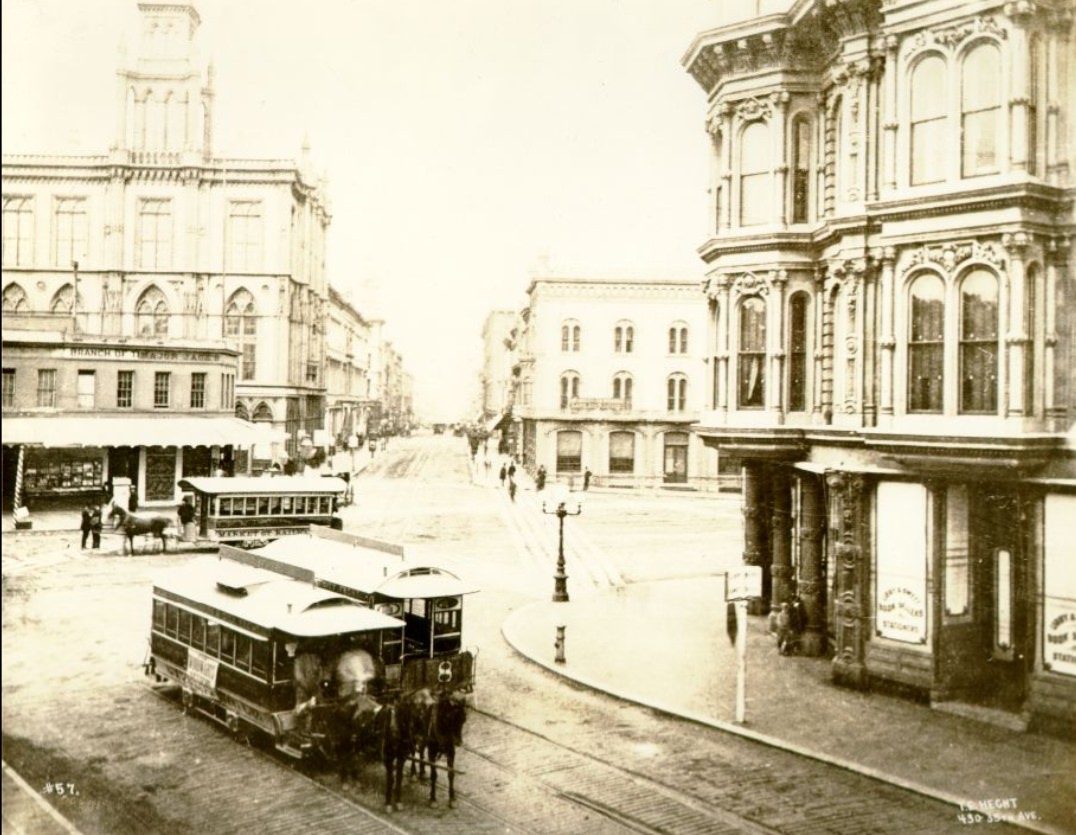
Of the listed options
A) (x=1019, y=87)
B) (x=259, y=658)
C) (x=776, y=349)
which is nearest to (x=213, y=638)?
(x=259, y=658)

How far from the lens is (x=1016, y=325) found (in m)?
14.0

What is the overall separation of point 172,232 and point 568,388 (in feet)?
34.1

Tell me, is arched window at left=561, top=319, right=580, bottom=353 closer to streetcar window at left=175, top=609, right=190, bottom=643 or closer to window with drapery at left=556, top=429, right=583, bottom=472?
window with drapery at left=556, top=429, right=583, bottom=472

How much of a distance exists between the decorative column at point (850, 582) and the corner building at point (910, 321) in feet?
0.13

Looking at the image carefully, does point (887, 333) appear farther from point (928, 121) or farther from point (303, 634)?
point (303, 634)

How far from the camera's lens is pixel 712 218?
19.5 meters

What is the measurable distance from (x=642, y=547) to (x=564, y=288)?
11.5 metres

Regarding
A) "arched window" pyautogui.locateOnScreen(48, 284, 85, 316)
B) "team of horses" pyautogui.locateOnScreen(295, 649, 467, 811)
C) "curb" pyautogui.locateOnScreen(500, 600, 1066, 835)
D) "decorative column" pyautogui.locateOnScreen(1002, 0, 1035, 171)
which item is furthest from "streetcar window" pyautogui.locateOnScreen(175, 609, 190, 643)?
"decorative column" pyautogui.locateOnScreen(1002, 0, 1035, 171)

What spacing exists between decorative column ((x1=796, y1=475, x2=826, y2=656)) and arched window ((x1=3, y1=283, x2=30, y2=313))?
14.6 meters

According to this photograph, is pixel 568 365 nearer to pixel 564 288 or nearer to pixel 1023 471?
pixel 564 288

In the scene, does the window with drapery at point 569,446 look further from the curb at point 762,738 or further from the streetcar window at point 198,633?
the streetcar window at point 198,633

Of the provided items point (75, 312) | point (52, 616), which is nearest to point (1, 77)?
point (75, 312)

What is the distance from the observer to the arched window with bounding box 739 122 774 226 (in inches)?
723

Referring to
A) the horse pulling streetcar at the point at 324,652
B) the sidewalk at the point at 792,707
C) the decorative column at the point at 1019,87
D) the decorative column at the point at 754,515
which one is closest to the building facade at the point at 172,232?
the horse pulling streetcar at the point at 324,652
